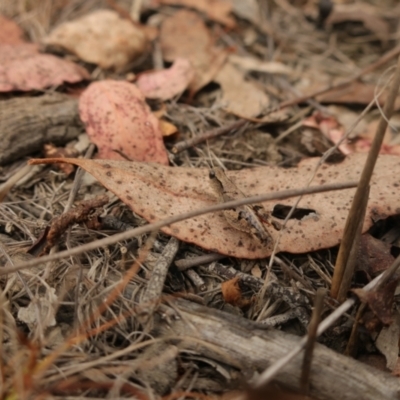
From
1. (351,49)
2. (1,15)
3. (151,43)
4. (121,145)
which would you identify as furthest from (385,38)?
(1,15)

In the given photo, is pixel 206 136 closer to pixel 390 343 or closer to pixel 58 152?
pixel 58 152

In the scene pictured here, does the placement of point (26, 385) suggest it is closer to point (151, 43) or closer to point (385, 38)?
point (151, 43)

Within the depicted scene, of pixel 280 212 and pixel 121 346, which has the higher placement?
pixel 280 212

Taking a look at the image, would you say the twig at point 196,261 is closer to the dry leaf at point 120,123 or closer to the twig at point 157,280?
the twig at point 157,280

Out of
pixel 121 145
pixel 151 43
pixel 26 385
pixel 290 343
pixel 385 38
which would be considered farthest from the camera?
pixel 385 38

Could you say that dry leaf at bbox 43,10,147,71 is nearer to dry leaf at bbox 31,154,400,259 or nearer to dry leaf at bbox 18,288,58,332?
dry leaf at bbox 31,154,400,259

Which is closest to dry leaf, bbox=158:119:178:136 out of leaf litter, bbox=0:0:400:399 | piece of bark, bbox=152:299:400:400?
leaf litter, bbox=0:0:400:399

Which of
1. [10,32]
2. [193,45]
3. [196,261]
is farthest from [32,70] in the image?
[196,261]
